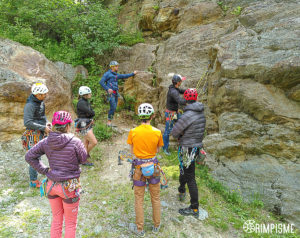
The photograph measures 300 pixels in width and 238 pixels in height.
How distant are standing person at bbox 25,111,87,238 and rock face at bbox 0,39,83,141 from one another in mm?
4521

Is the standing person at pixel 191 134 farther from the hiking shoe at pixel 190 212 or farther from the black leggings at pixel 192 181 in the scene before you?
the hiking shoe at pixel 190 212

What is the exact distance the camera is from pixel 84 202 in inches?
178

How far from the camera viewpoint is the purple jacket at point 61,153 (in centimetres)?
269

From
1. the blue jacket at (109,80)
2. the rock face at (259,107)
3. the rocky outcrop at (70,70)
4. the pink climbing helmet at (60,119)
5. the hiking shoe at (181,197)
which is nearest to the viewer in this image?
the pink climbing helmet at (60,119)

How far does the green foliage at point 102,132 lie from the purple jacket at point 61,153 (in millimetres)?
4391

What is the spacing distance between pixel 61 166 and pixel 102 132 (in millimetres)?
4580

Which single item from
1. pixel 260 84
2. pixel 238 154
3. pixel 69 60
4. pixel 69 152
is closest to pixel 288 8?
pixel 260 84

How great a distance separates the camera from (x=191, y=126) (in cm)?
399

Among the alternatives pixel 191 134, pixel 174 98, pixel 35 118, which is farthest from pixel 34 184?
pixel 174 98

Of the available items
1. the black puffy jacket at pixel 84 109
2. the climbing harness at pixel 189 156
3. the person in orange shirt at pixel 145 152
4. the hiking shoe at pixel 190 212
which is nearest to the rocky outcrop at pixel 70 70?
the black puffy jacket at pixel 84 109

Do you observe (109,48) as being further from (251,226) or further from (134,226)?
(251,226)

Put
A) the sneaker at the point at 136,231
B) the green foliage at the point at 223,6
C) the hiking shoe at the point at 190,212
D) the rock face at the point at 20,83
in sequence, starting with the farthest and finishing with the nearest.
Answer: the green foliage at the point at 223,6 → the rock face at the point at 20,83 → the hiking shoe at the point at 190,212 → the sneaker at the point at 136,231

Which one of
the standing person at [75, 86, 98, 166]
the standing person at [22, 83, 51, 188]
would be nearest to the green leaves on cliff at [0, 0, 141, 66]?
the standing person at [75, 86, 98, 166]

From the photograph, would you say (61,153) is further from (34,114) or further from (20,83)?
(20,83)
